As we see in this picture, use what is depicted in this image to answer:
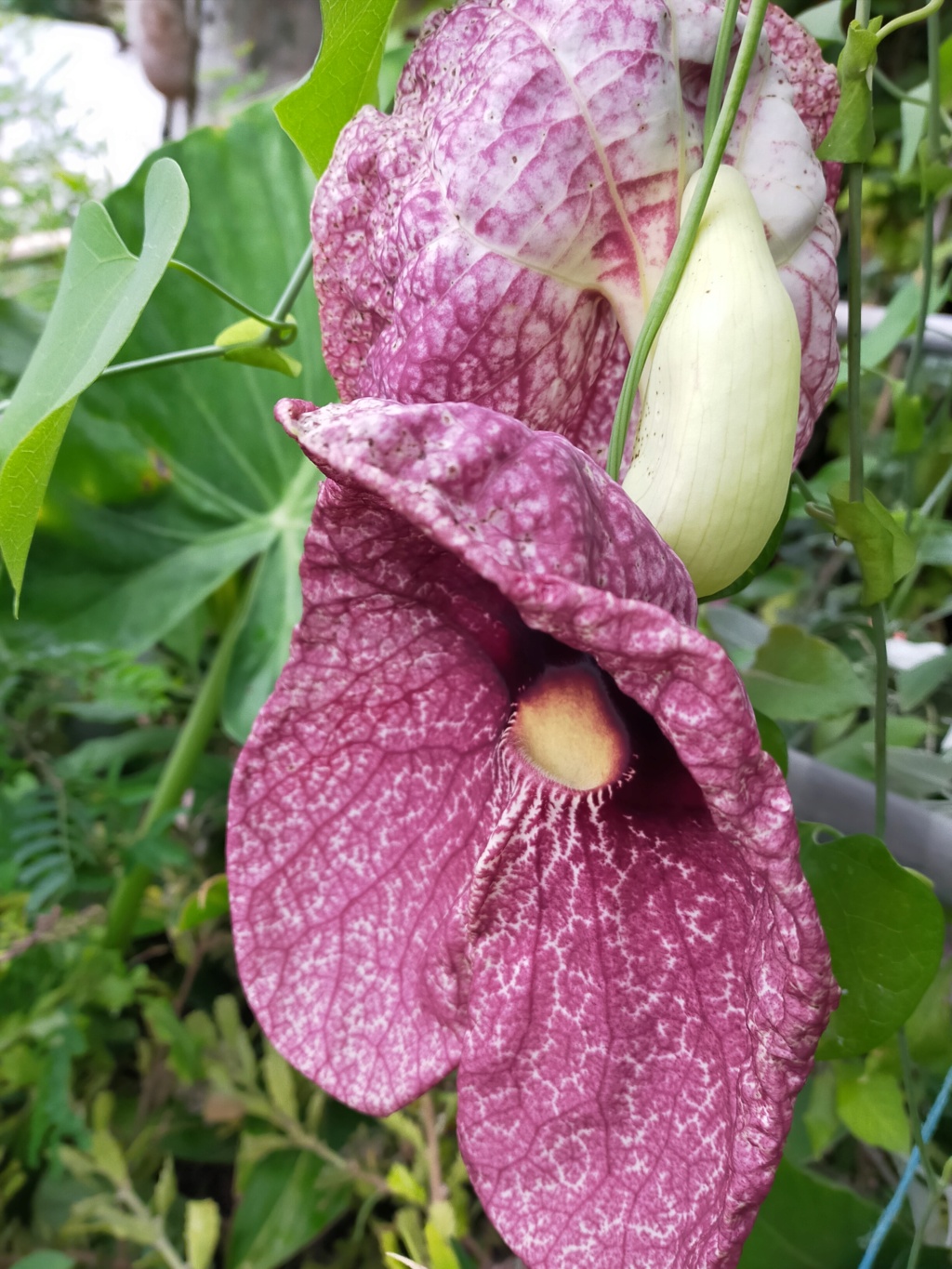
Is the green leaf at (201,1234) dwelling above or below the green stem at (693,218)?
below

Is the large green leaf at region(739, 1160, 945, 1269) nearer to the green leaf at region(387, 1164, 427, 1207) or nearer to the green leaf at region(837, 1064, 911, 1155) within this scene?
the green leaf at region(837, 1064, 911, 1155)

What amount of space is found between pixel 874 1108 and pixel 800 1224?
8 cm

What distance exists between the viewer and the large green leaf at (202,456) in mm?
729

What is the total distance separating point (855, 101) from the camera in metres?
0.32

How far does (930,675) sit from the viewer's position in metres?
0.65

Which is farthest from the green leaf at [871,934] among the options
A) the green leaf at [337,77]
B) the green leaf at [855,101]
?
the green leaf at [337,77]

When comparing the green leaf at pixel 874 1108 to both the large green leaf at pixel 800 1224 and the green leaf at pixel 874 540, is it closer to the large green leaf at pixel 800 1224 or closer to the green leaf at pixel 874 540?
the large green leaf at pixel 800 1224

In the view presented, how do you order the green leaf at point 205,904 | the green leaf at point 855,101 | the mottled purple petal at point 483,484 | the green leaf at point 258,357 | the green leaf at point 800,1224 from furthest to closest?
the green leaf at point 205,904 < the green leaf at point 800,1224 < the green leaf at point 258,357 < the green leaf at point 855,101 < the mottled purple petal at point 483,484

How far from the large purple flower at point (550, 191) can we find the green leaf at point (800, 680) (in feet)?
0.77

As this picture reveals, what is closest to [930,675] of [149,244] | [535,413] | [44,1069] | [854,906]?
[854,906]

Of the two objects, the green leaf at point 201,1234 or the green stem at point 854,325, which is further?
the green leaf at point 201,1234

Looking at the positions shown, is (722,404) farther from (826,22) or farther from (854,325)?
(826,22)

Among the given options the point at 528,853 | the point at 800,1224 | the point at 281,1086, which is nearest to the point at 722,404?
the point at 528,853

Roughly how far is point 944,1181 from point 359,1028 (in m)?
0.30
